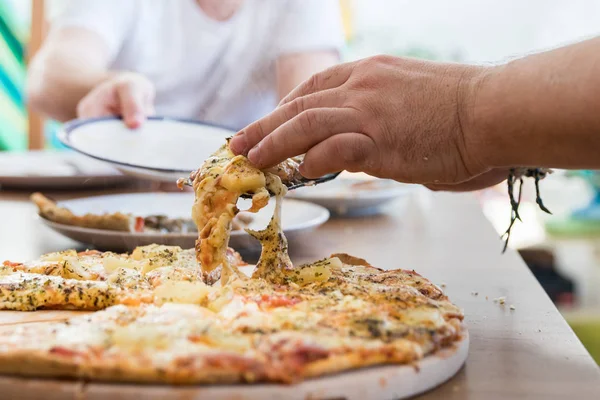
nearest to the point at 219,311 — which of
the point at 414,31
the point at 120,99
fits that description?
the point at 120,99

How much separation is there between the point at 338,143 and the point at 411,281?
32 cm

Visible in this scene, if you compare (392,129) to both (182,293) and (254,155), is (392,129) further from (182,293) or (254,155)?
(182,293)

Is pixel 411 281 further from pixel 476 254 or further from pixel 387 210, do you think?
pixel 387 210

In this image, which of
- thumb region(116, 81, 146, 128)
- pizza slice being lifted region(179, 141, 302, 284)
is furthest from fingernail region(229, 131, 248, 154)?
thumb region(116, 81, 146, 128)

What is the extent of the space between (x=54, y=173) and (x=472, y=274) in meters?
1.85

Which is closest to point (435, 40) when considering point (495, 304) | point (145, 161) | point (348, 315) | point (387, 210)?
point (387, 210)

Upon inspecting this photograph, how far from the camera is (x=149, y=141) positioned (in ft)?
8.25

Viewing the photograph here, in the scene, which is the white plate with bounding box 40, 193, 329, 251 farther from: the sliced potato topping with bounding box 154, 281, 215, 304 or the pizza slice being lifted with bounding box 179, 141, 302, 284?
the sliced potato topping with bounding box 154, 281, 215, 304

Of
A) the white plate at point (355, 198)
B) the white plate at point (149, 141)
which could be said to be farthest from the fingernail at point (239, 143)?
the white plate at point (355, 198)

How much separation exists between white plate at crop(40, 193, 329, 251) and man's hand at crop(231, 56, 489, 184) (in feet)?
1.74

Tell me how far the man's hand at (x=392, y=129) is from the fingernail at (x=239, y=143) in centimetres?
7

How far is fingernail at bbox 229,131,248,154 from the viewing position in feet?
4.68

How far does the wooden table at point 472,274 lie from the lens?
1.12 meters

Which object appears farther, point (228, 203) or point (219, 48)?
point (219, 48)
